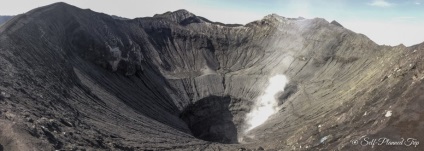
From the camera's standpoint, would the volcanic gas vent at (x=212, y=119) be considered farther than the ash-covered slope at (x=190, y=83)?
Yes

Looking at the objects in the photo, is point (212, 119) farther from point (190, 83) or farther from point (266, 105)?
point (190, 83)

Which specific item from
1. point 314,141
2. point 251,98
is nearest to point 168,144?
point 314,141

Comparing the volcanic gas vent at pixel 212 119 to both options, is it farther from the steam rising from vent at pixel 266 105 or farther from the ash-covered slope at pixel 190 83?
the steam rising from vent at pixel 266 105

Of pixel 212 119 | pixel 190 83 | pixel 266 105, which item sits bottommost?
pixel 212 119

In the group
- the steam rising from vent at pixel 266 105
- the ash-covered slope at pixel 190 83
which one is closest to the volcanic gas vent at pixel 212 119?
the ash-covered slope at pixel 190 83

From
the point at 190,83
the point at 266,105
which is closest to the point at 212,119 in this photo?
the point at 266,105

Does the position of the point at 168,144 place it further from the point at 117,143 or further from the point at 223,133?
the point at 223,133
